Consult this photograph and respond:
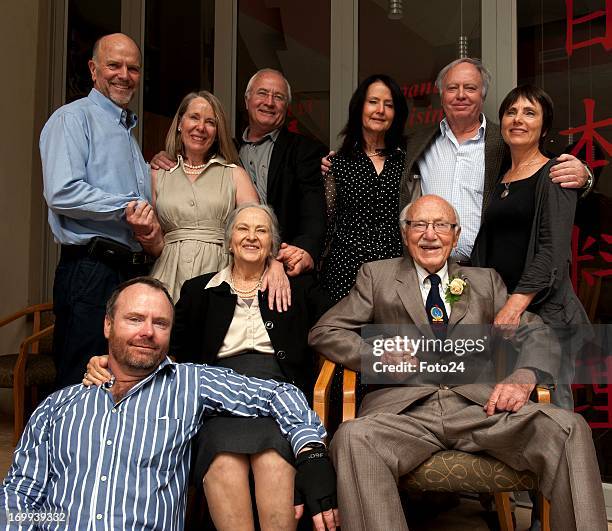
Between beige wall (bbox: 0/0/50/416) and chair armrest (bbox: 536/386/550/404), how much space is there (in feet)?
13.2

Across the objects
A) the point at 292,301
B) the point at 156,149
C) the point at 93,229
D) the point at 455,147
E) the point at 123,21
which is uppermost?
the point at 123,21

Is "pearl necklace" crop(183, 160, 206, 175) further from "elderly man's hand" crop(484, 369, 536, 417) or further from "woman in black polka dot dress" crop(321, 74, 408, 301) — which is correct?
"elderly man's hand" crop(484, 369, 536, 417)

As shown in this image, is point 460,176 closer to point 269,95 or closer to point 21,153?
point 269,95

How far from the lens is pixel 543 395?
2.72 meters

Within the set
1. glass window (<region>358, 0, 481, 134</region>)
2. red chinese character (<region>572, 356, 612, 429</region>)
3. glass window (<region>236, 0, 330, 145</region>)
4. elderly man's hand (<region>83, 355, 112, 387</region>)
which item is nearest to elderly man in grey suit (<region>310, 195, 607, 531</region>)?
elderly man's hand (<region>83, 355, 112, 387</region>)

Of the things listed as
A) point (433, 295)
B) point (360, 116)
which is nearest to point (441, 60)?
point (360, 116)

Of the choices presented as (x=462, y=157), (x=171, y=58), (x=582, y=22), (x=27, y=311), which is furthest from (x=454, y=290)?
(x=27, y=311)

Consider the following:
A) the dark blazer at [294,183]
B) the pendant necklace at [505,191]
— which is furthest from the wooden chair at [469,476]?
the dark blazer at [294,183]

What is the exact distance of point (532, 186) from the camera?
121 inches

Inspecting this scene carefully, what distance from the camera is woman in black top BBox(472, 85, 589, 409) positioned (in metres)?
2.93

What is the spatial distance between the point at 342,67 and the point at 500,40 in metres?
0.92

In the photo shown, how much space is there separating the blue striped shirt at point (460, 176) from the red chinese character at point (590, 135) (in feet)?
1.98

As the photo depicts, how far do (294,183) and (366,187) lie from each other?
1.20 ft

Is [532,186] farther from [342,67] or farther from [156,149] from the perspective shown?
[156,149]
